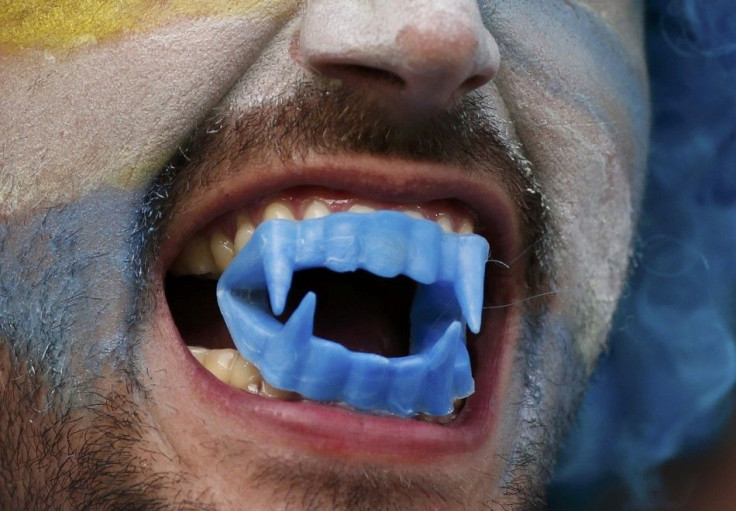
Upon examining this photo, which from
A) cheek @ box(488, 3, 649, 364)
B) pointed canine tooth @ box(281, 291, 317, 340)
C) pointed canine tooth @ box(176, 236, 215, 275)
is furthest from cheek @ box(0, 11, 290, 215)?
cheek @ box(488, 3, 649, 364)

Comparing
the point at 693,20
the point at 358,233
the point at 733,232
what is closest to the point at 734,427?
the point at 733,232

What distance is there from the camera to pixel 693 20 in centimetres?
173

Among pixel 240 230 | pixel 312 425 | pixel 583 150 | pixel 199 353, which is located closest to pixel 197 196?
pixel 240 230

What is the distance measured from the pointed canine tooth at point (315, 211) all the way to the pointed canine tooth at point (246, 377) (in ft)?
0.61

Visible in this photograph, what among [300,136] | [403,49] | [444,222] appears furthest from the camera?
[444,222]

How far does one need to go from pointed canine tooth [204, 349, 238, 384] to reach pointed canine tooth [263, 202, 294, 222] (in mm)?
164

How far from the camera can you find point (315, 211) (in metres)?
1.07

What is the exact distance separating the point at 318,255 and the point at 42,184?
318mm

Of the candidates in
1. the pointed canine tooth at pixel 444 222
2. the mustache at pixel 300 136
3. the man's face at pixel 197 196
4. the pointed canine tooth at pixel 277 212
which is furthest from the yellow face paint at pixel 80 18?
the pointed canine tooth at pixel 444 222

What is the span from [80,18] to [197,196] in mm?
244

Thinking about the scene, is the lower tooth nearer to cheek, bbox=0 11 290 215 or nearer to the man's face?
the man's face

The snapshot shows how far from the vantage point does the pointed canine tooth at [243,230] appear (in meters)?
1.08

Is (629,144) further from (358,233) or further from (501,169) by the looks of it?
(358,233)

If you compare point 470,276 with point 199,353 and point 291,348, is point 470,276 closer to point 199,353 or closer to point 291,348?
point 291,348
